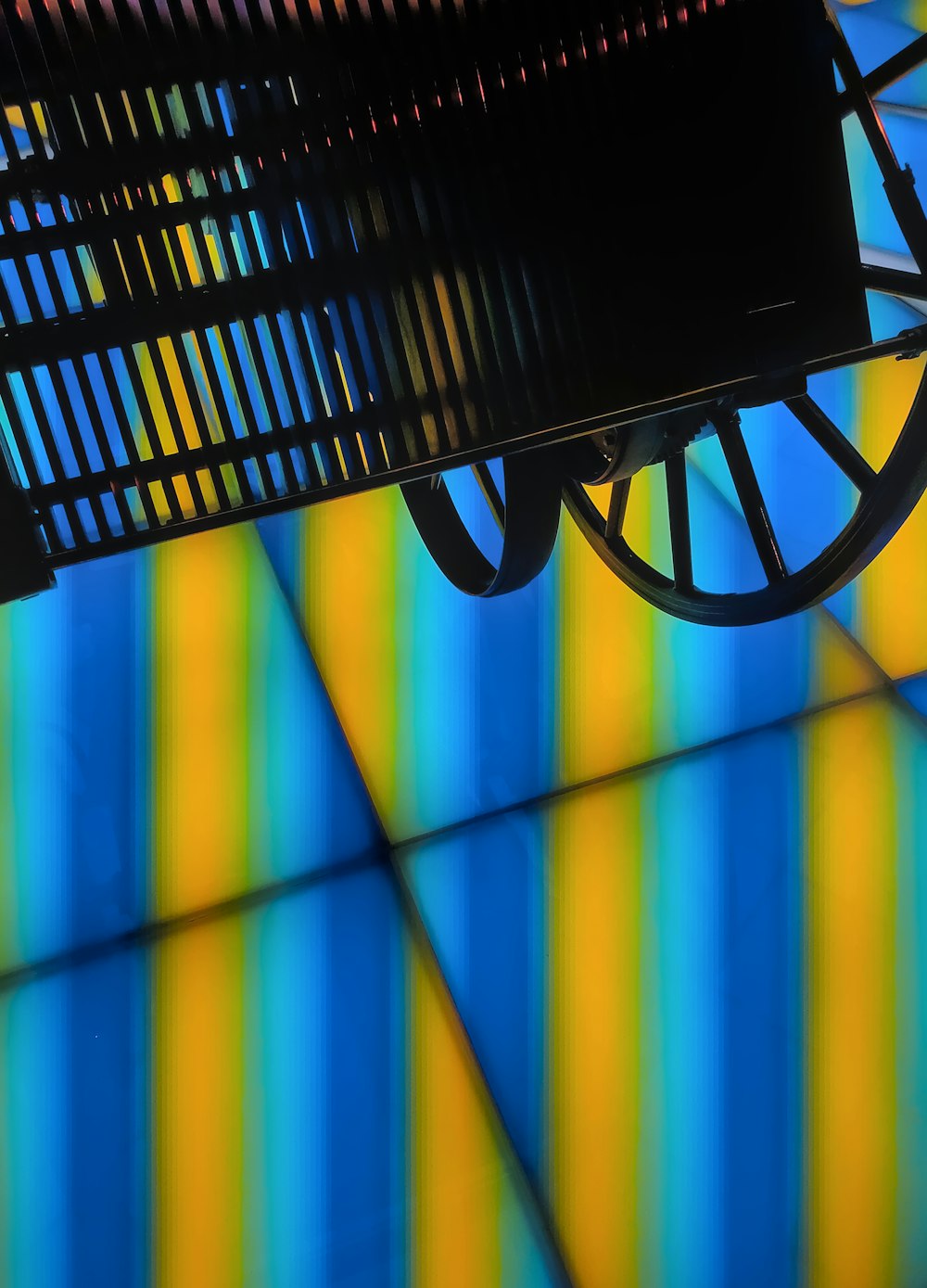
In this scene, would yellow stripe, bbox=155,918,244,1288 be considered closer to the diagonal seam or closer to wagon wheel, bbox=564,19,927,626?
the diagonal seam

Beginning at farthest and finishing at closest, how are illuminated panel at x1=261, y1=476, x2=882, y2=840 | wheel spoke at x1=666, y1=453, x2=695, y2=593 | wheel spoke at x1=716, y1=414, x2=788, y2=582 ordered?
1. illuminated panel at x1=261, y1=476, x2=882, y2=840
2. wheel spoke at x1=666, y1=453, x2=695, y2=593
3. wheel spoke at x1=716, y1=414, x2=788, y2=582

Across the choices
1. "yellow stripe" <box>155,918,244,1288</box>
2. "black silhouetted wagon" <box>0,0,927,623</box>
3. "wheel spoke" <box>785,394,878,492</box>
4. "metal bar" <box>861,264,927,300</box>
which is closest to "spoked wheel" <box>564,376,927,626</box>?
"wheel spoke" <box>785,394,878,492</box>

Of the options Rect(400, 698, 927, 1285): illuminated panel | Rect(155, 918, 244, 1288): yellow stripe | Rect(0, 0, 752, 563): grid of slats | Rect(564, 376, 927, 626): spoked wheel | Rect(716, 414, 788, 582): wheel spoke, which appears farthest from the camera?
Rect(400, 698, 927, 1285): illuminated panel

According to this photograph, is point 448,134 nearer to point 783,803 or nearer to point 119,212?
point 119,212

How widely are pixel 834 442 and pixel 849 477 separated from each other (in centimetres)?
6

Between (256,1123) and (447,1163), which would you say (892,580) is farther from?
(256,1123)

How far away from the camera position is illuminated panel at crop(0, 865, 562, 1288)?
214cm

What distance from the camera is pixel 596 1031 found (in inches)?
92.4

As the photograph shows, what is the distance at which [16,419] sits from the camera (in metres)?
Result: 0.92

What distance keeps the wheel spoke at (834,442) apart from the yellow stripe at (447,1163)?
57.7 inches

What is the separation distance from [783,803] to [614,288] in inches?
74.0

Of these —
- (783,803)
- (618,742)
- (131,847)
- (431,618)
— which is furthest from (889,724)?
(131,847)

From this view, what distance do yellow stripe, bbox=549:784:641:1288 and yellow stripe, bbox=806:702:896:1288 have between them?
1.38 feet

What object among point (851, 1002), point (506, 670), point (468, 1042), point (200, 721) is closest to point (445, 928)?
point (468, 1042)
